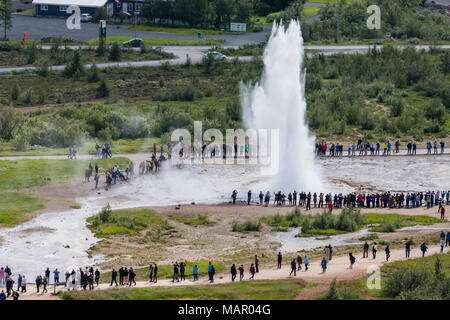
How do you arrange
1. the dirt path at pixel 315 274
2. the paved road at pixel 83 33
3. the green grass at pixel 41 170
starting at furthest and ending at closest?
the paved road at pixel 83 33 < the green grass at pixel 41 170 < the dirt path at pixel 315 274

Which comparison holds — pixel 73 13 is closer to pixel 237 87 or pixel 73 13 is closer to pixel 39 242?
A: pixel 237 87

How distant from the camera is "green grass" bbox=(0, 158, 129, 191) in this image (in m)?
60.7

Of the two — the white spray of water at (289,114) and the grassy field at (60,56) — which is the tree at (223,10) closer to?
the grassy field at (60,56)

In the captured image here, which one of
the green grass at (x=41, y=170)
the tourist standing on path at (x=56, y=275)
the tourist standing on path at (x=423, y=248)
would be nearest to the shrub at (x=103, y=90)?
the green grass at (x=41, y=170)

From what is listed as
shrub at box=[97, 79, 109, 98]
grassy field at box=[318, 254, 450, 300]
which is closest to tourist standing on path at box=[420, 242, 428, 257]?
grassy field at box=[318, 254, 450, 300]

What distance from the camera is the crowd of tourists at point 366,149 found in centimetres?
7350

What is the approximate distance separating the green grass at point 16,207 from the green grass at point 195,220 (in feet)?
29.7

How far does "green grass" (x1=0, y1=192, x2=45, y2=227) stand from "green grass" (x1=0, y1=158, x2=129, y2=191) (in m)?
2.29

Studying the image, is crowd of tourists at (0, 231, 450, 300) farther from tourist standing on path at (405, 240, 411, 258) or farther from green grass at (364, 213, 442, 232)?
green grass at (364, 213, 442, 232)

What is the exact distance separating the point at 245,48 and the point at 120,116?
40183 millimetres

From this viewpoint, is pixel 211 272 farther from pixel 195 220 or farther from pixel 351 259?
pixel 195 220

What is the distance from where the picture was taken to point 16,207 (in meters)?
55.0

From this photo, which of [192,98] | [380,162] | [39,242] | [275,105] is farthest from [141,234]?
[192,98]

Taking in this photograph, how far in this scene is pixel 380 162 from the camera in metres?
72.1
